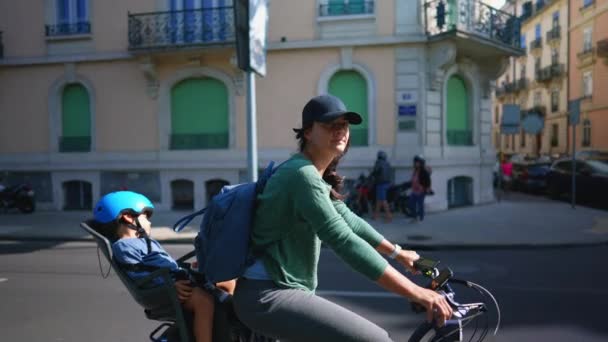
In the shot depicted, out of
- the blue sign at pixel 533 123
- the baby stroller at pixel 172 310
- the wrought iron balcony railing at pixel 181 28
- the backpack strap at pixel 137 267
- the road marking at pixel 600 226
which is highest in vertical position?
the wrought iron balcony railing at pixel 181 28

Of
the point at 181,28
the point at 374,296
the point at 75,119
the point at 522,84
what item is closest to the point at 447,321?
the point at 374,296

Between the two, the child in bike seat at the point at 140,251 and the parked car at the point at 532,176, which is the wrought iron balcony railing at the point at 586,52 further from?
the child in bike seat at the point at 140,251

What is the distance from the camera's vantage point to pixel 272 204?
6.13 feet

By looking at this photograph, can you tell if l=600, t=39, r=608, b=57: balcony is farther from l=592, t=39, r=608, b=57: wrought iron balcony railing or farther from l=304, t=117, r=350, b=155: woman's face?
l=304, t=117, r=350, b=155: woman's face

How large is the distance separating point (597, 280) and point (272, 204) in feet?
18.7

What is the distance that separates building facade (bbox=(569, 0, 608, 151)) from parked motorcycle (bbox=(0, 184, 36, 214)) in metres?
31.7

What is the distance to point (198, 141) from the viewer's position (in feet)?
43.3

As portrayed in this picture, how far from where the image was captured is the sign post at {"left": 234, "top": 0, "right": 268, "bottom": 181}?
7.95m

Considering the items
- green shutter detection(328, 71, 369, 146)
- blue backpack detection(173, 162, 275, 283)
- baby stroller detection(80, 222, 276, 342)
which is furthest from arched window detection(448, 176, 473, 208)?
blue backpack detection(173, 162, 275, 283)

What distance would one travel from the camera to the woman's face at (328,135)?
75.8 inches

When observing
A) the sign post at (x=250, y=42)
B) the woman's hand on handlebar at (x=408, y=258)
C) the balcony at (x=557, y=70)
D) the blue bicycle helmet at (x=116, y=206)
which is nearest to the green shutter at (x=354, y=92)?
the sign post at (x=250, y=42)

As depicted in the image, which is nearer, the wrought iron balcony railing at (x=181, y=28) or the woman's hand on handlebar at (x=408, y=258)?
the woman's hand on handlebar at (x=408, y=258)

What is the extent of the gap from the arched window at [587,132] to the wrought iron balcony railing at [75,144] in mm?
31743

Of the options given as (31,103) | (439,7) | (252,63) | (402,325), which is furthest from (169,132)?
(402,325)
